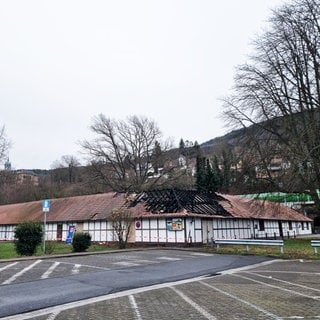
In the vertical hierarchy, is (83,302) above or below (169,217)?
below

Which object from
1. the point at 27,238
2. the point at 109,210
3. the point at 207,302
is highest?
the point at 109,210

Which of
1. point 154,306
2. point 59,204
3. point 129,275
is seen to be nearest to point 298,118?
point 129,275

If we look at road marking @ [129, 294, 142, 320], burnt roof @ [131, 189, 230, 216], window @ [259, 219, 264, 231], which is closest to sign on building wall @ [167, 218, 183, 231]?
burnt roof @ [131, 189, 230, 216]

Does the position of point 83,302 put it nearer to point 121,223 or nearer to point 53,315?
point 53,315

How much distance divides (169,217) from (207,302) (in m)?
23.0

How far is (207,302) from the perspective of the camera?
9125mm

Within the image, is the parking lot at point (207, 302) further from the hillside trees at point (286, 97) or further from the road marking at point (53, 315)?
the hillside trees at point (286, 97)

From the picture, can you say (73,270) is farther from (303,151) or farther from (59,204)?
(59,204)

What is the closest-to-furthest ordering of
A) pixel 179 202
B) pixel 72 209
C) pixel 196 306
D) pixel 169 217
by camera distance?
1. pixel 196 306
2. pixel 169 217
3. pixel 179 202
4. pixel 72 209

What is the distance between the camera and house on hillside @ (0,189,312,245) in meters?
32.0

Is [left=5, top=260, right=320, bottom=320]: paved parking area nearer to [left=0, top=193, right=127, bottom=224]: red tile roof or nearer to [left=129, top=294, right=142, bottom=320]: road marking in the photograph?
[left=129, top=294, right=142, bottom=320]: road marking

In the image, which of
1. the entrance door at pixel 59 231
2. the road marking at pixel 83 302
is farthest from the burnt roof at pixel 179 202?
the road marking at pixel 83 302

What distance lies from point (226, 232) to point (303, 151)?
1308 centimetres

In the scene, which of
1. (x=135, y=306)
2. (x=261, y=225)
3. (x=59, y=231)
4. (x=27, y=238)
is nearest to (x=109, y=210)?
(x=59, y=231)
